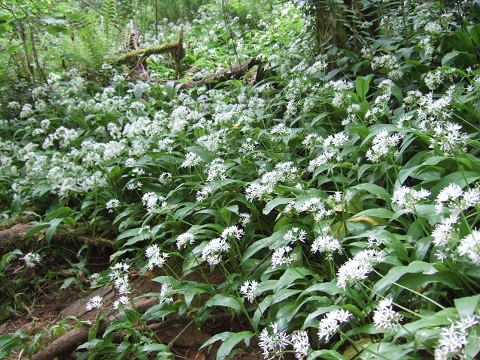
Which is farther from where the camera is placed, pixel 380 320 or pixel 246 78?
pixel 246 78

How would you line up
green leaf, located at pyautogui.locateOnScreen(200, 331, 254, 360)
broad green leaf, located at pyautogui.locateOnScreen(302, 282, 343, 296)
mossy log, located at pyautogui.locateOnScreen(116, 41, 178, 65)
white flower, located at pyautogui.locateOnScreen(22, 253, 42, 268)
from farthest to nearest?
mossy log, located at pyautogui.locateOnScreen(116, 41, 178, 65) → white flower, located at pyautogui.locateOnScreen(22, 253, 42, 268) → green leaf, located at pyautogui.locateOnScreen(200, 331, 254, 360) → broad green leaf, located at pyautogui.locateOnScreen(302, 282, 343, 296)

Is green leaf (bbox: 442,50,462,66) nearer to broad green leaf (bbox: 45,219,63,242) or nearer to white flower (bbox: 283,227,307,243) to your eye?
white flower (bbox: 283,227,307,243)

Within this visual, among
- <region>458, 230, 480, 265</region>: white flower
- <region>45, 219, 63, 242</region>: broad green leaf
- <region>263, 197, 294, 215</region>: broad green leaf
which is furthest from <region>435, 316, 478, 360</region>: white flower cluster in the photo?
<region>45, 219, 63, 242</region>: broad green leaf

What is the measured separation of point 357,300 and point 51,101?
17.1ft

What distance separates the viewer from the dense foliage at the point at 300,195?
5.98 ft

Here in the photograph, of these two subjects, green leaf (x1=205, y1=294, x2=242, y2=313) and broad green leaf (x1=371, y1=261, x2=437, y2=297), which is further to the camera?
green leaf (x1=205, y1=294, x2=242, y2=313)

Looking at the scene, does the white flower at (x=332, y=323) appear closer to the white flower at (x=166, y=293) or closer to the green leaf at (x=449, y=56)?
the white flower at (x=166, y=293)

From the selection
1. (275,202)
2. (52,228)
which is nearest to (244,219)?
(275,202)

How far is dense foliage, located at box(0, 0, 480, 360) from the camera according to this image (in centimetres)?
182

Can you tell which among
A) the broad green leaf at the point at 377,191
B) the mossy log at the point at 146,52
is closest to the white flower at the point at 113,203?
the broad green leaf at the point at 377,191

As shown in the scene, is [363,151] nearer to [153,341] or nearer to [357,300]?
[357,300]

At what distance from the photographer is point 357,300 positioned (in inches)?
76.6

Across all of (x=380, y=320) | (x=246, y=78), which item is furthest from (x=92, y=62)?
(x=380, y=320)

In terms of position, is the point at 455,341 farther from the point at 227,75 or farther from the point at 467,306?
the point at 227,75
